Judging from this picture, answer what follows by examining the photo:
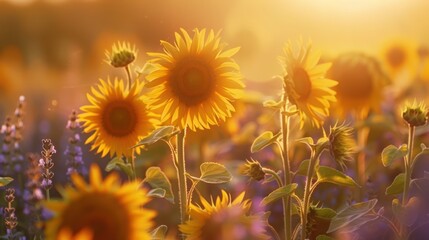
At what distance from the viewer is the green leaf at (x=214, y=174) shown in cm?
306

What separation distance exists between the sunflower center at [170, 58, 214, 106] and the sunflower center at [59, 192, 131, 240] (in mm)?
1075

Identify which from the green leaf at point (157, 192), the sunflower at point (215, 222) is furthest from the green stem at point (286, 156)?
the green leaf at point (157, 192)

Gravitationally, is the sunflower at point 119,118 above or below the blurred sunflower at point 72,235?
above

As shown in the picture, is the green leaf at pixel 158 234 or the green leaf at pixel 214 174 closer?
the green leaf at pixel 158 234

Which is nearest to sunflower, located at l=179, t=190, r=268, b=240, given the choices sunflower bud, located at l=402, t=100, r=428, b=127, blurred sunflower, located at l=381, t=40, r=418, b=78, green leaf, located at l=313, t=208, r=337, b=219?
green leaf, located at l=313, t=208, r=337, b=219

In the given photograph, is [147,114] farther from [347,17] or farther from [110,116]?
[347,17]

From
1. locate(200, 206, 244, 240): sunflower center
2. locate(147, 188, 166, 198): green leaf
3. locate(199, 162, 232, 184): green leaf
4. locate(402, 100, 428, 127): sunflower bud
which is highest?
locate(402, 100, 428, 127): sunflower bud

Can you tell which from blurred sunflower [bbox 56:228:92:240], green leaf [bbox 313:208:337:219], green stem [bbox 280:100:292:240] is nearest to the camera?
blurred sunflower [bbox 56:228:92:240]

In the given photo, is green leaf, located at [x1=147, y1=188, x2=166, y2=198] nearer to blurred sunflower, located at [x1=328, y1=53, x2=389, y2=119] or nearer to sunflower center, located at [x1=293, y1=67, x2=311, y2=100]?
sunflower center, located at [x1=293, y1=67, x2=311, y2=100]

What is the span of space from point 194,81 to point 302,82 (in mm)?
412

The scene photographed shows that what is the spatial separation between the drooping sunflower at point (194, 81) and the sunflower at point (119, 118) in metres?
0.17

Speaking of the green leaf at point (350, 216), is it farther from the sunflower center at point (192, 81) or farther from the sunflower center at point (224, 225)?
the sunflower center at point (192, 81)

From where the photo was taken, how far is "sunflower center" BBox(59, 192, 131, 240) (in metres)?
2.05

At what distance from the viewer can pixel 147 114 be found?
10.7 feet
